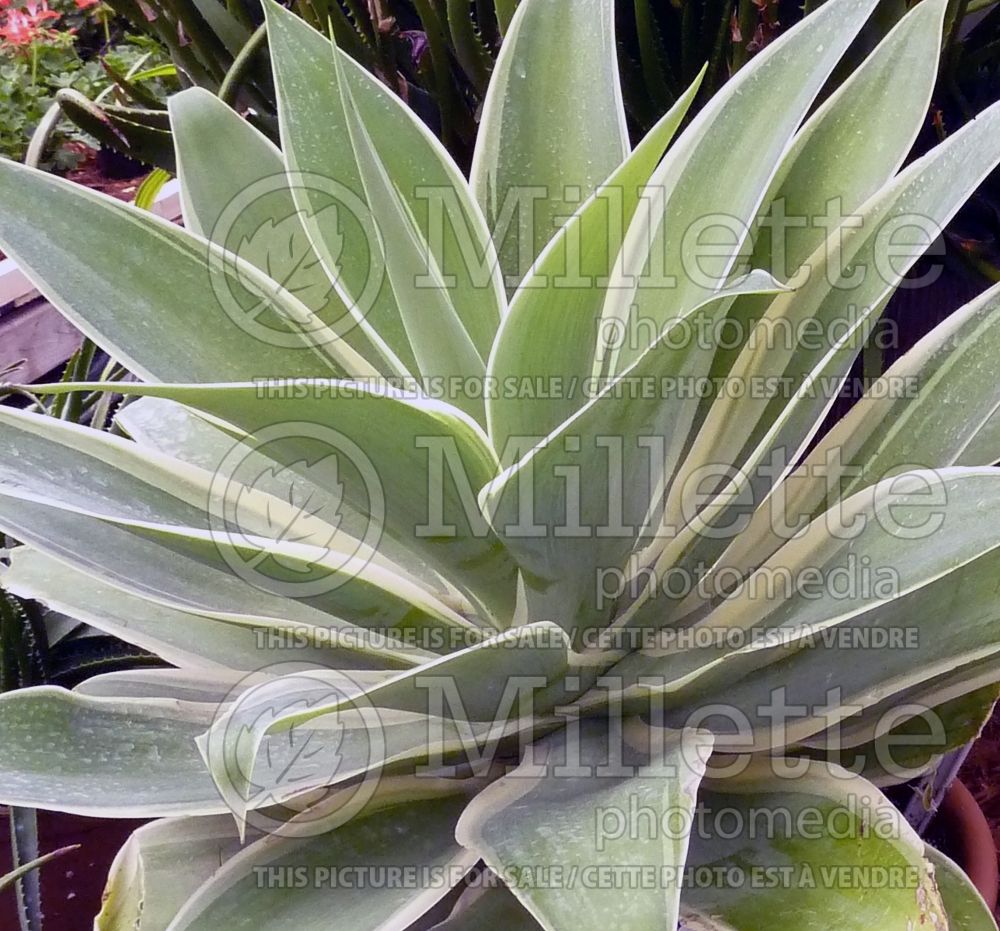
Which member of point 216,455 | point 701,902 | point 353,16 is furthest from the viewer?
point 353,16

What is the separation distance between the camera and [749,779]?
1.32 feet

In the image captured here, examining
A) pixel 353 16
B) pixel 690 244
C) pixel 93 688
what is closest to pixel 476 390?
pixel 690 244

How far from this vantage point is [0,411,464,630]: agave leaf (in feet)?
1.17

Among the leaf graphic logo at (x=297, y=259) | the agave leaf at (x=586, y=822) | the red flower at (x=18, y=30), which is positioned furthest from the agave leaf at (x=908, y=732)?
the red flower at (x=18, y=30)

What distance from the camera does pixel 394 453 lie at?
1.14 ft

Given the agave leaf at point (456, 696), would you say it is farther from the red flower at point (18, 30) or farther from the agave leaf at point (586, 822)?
the red flower at point (18, 30)

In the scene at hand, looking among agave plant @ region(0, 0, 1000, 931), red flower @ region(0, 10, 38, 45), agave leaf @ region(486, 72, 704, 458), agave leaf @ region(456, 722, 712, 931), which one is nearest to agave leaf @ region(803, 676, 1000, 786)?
agave plant @ region(0, 0, 1000, 931)

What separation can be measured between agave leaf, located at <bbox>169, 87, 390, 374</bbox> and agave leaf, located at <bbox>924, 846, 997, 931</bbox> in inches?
16.4

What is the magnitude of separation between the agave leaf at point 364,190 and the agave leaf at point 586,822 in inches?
7.9

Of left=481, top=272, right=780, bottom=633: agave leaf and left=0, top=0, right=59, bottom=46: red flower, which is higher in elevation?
left=0, top=0, right=59, bottom=46: red flower

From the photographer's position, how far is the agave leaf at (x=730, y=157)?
0.40 metres

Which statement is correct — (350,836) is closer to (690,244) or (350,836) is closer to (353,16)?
(690,244)

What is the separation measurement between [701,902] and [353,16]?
2.01 feet

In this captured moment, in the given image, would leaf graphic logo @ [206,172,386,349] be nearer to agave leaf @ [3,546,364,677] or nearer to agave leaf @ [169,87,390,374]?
agave leaf @ [169,87,390,374]
